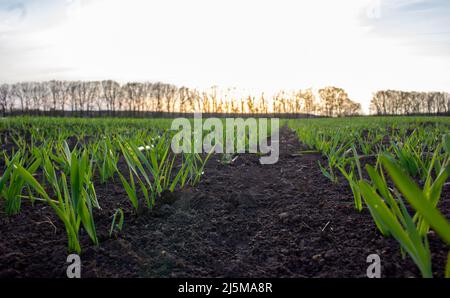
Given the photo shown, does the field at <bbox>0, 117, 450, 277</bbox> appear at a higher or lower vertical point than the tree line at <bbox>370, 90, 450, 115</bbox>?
lower

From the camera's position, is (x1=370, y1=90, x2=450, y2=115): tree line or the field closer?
the field

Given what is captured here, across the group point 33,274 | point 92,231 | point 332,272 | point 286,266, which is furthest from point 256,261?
point 33,274

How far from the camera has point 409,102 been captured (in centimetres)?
5216

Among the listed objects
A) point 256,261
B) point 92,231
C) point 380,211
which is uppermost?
point 380,211

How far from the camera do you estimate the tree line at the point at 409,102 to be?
5103 cm

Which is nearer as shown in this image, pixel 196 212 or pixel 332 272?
pixel 332 272

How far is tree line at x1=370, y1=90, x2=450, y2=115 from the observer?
2009 inches

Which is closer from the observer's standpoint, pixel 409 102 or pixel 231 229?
pixel 231 229

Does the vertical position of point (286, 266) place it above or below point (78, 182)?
below

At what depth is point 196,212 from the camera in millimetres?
1778
